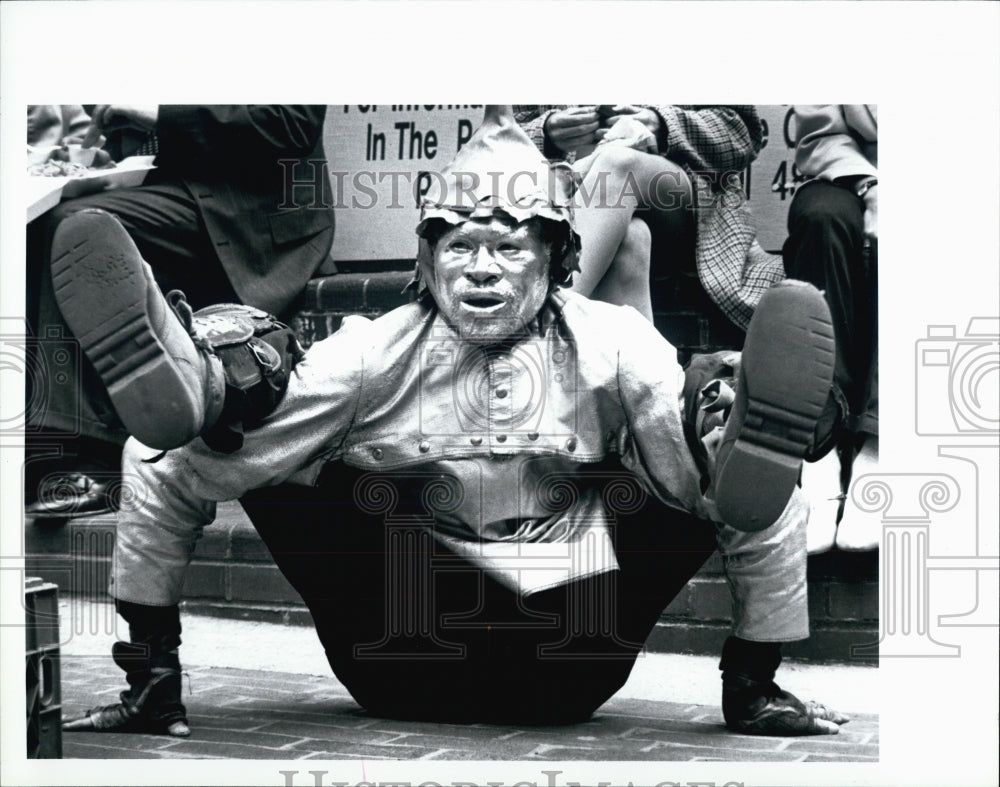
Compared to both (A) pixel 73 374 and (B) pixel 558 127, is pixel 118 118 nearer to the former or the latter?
(A) pixel 73 374

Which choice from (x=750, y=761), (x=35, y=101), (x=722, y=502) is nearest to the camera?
(x=722, y=502)

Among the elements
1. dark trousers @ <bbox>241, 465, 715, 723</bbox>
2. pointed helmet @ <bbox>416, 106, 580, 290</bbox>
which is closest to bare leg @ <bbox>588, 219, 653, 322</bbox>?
pointed helmet @ <bbox>416, 106, 580, 290</bbox>

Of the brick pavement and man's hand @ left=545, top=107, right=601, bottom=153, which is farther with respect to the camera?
man's hand @ left=545, top=107, right=601, bottom=153

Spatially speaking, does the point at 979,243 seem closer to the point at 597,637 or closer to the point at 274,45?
the point at 597,637

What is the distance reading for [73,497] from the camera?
14.8ft

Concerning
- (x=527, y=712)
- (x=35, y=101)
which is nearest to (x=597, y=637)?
(x=527, y=712)

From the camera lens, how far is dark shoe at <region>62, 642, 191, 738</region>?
4.35 meters

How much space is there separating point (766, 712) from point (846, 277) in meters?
1.26

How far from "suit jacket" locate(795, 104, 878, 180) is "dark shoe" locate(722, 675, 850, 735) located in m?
1.49

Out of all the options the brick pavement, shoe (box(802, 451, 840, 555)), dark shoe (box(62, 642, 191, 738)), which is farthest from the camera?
shoe (box(802, 451, 840, 555))

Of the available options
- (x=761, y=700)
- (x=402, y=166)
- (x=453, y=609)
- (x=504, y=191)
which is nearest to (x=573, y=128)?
(x=504, y=191)

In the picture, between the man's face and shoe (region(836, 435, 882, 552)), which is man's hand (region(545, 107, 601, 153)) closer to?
the man's face

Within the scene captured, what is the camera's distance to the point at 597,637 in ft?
14.4

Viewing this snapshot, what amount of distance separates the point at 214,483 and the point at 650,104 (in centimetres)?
165
